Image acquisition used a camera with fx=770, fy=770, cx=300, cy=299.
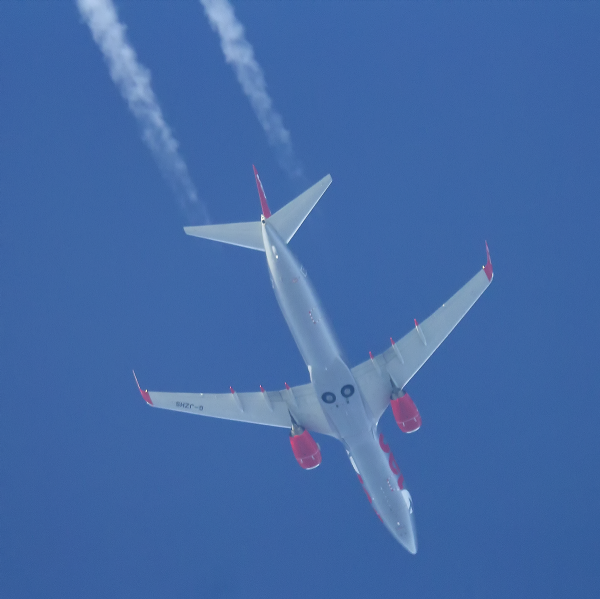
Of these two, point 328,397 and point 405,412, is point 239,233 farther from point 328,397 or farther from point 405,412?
point 405,412

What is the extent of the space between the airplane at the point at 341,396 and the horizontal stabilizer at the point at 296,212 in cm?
4

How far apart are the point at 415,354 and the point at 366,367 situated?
7.54 ft

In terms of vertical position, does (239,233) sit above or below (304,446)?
above

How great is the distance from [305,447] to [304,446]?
0.21 ft

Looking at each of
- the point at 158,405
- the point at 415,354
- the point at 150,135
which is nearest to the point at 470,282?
the point at 415,354

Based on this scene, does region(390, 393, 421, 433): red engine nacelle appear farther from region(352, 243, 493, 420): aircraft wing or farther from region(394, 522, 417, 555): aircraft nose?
region(394, 522, 417, 555): aircraft nose

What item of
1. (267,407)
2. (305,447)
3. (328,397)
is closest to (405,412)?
(328,397)

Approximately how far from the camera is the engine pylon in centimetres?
3447

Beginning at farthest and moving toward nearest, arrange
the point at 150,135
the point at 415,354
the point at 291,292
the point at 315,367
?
the point at 150,135
the point at 415,354
the point at 315,367
the point at 291,292

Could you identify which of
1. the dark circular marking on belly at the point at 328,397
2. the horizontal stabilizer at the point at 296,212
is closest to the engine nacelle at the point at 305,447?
the dark circular marking on belly at the point at 328,397

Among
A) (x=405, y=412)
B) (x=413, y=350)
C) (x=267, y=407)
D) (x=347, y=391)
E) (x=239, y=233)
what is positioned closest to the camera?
(x=239, y=233)

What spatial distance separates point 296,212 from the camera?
31.2 m

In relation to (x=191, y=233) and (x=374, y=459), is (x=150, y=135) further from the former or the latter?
(x=374, y=459)

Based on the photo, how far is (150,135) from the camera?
42469mm
